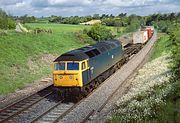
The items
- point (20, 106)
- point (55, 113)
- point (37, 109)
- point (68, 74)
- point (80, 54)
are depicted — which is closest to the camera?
point (55, 113)

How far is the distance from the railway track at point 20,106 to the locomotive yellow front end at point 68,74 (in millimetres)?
1683

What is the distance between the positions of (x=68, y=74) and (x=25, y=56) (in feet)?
51.0

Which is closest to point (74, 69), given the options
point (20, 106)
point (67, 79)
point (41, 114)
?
point (67, 79)

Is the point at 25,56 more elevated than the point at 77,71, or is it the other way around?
the point at 77,71

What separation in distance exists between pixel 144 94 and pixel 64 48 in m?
30.8

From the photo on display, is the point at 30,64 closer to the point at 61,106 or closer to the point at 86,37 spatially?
the point at 61,106

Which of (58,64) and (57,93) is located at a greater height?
(58,64)

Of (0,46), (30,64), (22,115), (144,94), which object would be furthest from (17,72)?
(144,94)

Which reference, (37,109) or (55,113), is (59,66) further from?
(55,113)

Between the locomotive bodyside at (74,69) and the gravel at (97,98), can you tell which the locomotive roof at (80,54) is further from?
the gravel at (97,98)

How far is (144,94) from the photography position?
18.7m


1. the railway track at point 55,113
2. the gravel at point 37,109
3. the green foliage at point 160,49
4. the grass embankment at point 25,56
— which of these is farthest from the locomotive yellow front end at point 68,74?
the green foliage at point 160,49

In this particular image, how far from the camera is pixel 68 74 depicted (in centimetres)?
2191

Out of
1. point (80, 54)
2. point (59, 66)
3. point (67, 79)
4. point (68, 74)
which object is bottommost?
point (67, 79)
